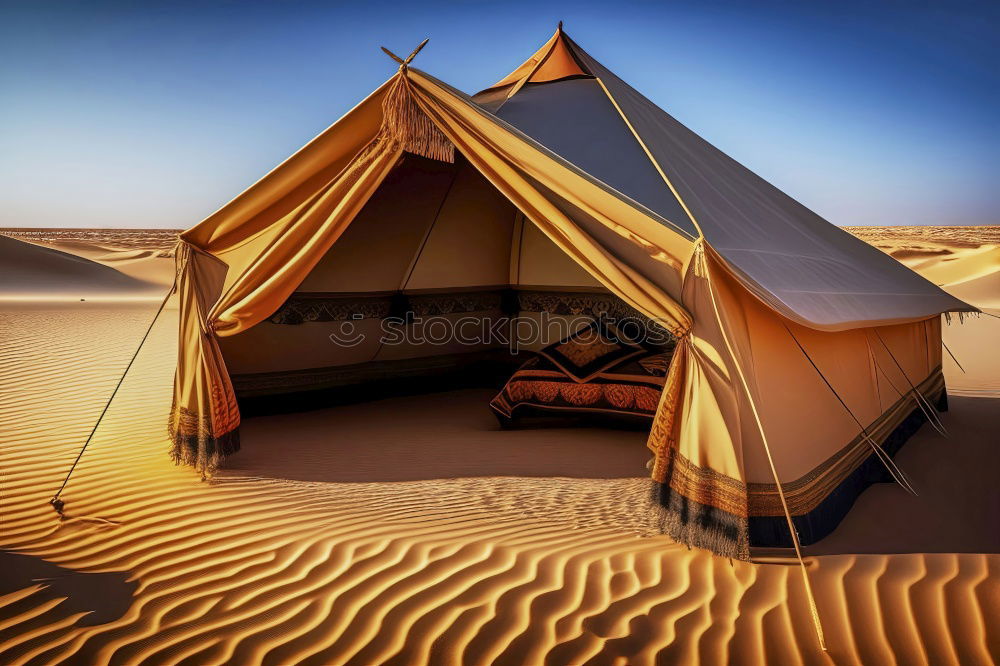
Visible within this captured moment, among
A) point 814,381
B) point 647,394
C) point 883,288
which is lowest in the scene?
point 647,394

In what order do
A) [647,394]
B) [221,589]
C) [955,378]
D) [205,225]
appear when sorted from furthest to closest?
1. [955,378]
2. [647,394]
3. [205,225]
4. [221,589]

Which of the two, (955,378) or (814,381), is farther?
(955,378)

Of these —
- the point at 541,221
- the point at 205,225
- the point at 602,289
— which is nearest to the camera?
the point at 541,221

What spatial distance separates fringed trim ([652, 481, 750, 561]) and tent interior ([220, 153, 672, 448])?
2002 mm

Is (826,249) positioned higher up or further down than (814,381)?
higher up

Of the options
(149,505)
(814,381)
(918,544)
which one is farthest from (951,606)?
(149,505)

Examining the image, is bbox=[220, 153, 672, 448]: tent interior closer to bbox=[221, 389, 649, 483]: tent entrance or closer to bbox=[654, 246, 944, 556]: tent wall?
bbox=[221, 389, 649, 483]: tent entrance

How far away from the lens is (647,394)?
6.27 m

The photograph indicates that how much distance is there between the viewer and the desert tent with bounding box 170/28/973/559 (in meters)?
3.77

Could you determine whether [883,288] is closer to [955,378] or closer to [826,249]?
[826,249]

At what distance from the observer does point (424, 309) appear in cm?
842

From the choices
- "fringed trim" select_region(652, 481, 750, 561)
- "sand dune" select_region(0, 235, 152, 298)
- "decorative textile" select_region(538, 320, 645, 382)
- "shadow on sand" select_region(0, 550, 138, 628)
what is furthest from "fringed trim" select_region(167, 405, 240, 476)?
"sand dune" select_region(0, 235, 152, 298)

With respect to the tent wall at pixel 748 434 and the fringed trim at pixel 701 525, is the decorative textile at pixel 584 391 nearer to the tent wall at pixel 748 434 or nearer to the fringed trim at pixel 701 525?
the tent wall at pixel 748 434

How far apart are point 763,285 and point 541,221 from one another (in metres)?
1.30
